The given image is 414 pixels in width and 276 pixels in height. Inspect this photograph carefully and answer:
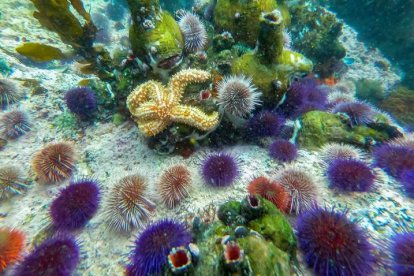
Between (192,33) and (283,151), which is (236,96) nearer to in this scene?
(283,151)

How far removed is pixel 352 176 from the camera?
14.3 feet

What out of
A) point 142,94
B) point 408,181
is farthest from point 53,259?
point 408,181

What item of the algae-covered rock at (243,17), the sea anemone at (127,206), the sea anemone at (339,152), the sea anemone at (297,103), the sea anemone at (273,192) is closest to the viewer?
the sea anemone at (273,192)

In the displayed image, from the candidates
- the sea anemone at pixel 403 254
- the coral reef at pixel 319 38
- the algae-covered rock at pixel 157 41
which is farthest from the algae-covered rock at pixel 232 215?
the coral reef at pixel 319 38

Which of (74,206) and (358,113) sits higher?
(358,113)

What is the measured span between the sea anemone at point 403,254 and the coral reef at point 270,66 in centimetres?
333

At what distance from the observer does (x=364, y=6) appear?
520 inches

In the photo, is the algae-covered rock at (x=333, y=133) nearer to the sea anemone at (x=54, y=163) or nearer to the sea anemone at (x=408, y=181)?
the sea anemone at (x=408, y=181)

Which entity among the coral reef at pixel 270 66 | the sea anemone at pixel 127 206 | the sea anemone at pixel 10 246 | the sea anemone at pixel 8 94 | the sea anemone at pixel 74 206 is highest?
the coral reef at pixel 270 66

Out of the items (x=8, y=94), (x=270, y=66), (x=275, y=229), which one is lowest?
(x=8, y=94)

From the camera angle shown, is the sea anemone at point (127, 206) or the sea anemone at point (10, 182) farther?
the sea anemone at point (10, 182)

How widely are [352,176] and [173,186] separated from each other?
10.3 ft

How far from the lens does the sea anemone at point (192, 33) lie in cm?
605

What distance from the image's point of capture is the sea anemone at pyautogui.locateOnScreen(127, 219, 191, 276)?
330cm
